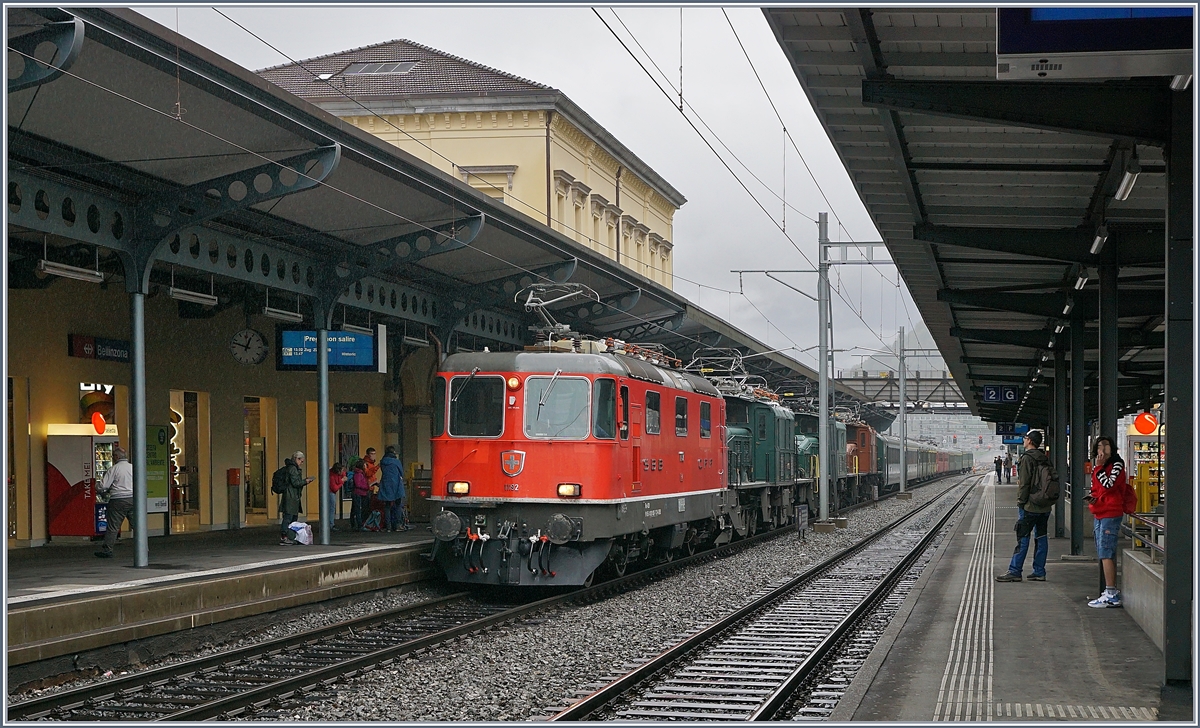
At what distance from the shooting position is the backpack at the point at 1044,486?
1427 centimetres

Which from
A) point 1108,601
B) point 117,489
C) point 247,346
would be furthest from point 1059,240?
point 247,346

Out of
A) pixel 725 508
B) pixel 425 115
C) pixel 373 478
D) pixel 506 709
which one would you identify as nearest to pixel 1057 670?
pixel 506 709

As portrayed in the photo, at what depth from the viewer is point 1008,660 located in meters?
9.56

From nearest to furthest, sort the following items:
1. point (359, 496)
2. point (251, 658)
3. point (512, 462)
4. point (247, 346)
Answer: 1. point (251, 658)
2. point (512, 462)
3. point (247, 346)
4. point (359, 496)

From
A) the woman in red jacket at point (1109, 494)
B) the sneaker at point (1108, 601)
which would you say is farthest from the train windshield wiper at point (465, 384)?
the sneaker at point (1108, 601)

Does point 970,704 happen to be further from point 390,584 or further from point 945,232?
point 390,584

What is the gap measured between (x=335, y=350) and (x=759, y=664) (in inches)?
361

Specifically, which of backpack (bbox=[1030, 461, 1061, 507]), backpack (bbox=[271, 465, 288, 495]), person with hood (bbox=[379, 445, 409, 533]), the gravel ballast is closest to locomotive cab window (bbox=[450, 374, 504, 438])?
the gravel ballast

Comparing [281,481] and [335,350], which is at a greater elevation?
[335,350]

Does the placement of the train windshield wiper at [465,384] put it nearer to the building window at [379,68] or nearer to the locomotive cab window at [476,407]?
the locomotive cab window at [476,407]

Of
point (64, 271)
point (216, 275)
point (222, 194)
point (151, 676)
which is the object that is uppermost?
point (222, 194)

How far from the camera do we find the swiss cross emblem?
1480cm

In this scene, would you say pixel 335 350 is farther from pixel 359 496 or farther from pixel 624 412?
pixel 624 412

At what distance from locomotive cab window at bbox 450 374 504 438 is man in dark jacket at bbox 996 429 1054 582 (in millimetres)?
6380
